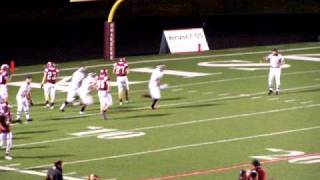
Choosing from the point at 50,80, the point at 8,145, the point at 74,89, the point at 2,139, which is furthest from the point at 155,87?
the point at 8,145

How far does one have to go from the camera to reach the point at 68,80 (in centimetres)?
3728

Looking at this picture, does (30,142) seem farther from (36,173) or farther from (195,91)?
(195,91)

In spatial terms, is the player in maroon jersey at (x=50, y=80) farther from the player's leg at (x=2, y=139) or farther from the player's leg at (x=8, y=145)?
the player's leg at (x=8, y=145)

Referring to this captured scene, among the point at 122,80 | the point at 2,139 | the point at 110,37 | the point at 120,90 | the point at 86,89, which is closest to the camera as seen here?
the point at 2,139

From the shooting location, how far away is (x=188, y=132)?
90.2ft

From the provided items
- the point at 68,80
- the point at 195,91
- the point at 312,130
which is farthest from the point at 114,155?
the point at 68,80

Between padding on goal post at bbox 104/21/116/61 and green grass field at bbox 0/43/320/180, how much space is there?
3.48 metres

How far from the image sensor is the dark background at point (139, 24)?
146ft

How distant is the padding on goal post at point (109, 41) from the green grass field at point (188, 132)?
3.48 metres

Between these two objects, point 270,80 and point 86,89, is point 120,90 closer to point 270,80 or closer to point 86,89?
point 86,89

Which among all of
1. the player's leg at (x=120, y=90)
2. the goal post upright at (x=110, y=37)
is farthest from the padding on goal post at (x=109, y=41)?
the player's leg at (x=120, y=90)

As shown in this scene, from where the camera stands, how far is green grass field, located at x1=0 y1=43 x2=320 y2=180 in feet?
75.7

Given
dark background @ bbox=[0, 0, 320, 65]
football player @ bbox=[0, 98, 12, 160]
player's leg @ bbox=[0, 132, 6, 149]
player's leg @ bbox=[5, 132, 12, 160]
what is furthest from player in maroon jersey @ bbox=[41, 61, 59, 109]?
dark background @ bbox=[0, 0, 320, 65]

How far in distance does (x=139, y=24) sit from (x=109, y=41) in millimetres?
7339
